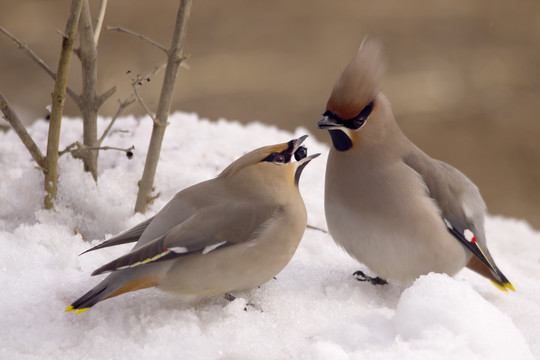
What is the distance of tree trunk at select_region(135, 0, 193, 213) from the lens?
3.09m

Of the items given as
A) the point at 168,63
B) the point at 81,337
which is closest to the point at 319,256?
the point at 168,63

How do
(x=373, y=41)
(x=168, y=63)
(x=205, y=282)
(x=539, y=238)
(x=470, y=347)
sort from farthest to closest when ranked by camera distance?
(x=539, y=238) < (x=168, y=63) < (x=373, y=41) < (x=205, y=282) < (x=470, y=347)

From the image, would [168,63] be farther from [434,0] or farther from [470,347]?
[434,0]

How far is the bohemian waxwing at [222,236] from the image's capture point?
2352mm

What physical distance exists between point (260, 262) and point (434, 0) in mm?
8813

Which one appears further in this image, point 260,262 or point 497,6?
point 497,6

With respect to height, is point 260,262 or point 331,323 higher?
point 260,262

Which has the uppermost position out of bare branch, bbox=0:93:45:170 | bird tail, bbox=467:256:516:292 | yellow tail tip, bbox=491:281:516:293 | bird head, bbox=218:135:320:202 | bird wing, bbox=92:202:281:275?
bare branch, bbox=0:93:45:170

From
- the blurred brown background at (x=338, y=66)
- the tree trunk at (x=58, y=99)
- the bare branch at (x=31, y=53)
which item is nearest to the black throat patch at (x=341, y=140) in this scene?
the tree trunk at (x=58, y=99)

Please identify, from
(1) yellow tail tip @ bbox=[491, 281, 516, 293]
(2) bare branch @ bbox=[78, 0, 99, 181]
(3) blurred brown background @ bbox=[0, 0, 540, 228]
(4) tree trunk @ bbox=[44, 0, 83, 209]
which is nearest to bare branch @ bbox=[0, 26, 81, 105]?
(2) bare branch @ bbox=[78, 0, 99, 181]

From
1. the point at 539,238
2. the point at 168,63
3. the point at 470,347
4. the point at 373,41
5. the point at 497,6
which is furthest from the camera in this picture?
the point at 497,6

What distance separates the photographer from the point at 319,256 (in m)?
3.20

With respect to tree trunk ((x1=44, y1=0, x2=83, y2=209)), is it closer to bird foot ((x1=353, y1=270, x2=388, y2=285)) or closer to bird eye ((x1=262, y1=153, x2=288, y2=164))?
bird eye ((x1=262, y1=153, x2=288, y2=164))

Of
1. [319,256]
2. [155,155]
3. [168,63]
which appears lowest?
[319,256]
